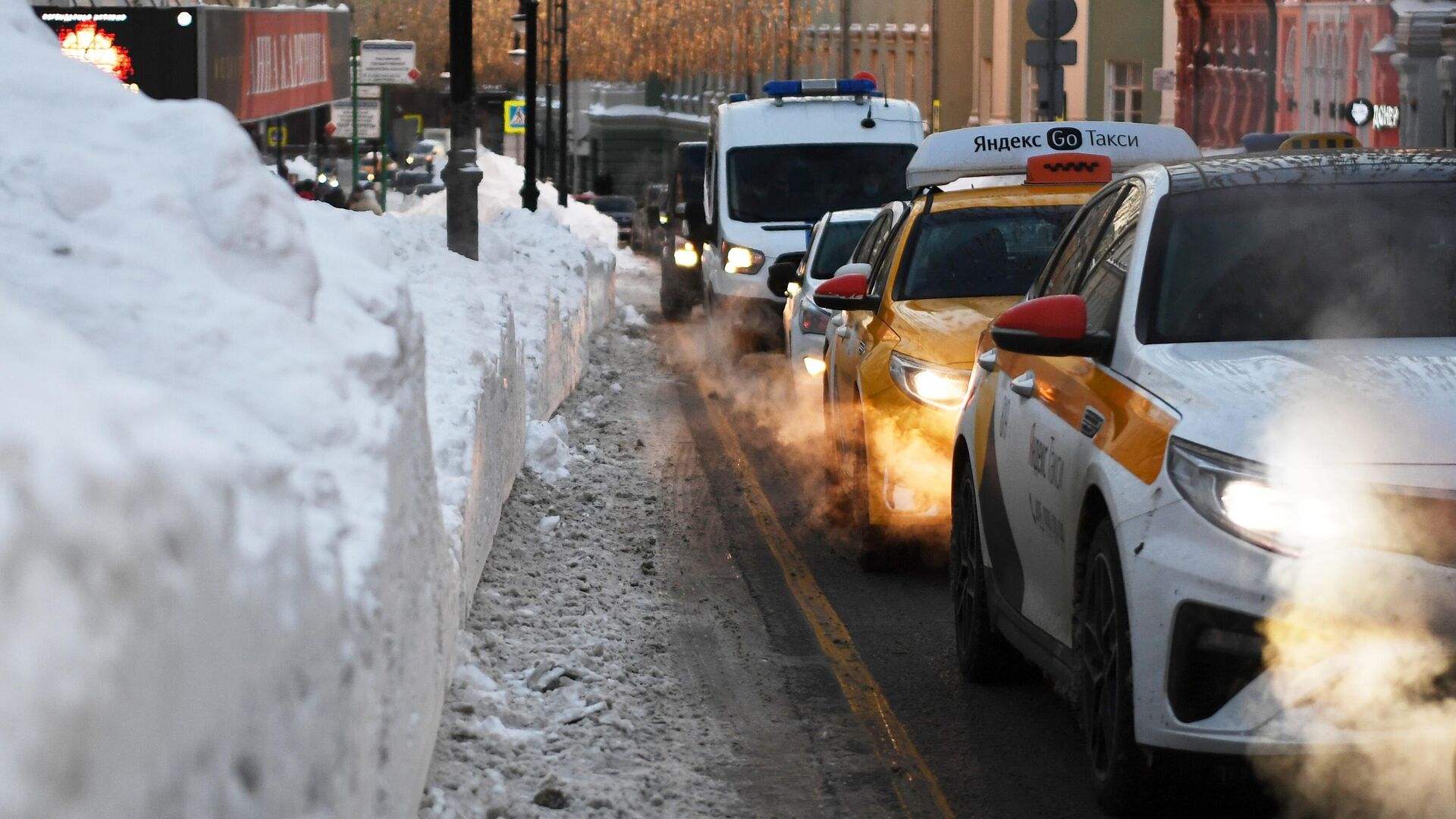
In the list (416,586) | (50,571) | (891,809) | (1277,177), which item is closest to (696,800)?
(891,809)

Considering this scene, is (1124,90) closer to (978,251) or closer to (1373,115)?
(1373,115)

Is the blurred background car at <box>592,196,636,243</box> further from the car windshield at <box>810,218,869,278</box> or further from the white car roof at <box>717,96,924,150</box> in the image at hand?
the car windshield at <box>810,218,869,278</box>

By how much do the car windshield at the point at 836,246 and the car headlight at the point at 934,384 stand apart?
247 inches

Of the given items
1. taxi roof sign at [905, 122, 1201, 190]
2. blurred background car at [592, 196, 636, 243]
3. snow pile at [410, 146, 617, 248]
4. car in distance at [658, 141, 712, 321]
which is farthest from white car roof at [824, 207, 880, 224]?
blurred background car at [592, 196, 636, 243]

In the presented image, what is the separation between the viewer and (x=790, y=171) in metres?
21.3

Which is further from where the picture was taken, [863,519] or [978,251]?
[978,251]

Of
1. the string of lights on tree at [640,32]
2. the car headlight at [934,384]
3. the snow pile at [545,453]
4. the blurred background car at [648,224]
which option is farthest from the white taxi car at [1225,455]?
the string of lights on tree at [640,32]

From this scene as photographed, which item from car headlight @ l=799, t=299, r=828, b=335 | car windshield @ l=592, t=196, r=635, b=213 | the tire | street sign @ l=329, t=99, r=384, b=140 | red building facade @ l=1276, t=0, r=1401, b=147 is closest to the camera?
the tire

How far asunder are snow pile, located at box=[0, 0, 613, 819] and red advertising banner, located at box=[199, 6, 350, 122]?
17792 mm

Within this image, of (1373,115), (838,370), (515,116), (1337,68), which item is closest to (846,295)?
(838,370)

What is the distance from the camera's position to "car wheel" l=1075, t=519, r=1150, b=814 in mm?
5145

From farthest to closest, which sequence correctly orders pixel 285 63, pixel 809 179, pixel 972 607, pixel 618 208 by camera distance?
1. pixel 618 208
2. pixel 285 63
3. pixel 809 179
4. pixel 972 607

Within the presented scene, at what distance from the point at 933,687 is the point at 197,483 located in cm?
474

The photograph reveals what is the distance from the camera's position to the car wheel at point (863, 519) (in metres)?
9.24
